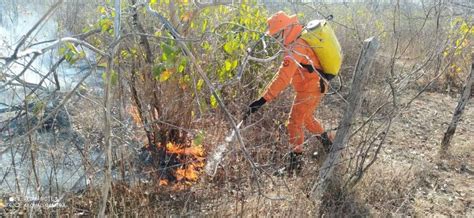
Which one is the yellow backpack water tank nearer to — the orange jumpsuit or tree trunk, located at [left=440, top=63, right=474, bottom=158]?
the orange jumpsuit

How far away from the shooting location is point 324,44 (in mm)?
3305

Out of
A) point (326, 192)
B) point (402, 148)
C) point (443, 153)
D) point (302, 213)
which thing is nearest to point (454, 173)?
point (443, 153)

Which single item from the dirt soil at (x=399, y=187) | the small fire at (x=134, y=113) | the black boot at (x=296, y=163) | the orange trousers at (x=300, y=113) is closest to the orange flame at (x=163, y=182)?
the dirt soil at (x=399, y=187)

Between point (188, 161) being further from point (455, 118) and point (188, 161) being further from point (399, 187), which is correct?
point (455, 118)

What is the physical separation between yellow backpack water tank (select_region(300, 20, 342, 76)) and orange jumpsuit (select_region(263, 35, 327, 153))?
6 centimetres

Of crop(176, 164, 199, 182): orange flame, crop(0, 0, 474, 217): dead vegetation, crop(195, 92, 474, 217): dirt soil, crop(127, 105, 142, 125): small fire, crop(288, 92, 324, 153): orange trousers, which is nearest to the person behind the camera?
crop(0, 0, 474, 217): dead vegetation

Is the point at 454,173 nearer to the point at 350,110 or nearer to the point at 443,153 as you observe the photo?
the point at 443,153

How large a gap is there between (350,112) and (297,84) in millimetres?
762

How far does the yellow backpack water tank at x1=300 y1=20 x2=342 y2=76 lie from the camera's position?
3246 mm

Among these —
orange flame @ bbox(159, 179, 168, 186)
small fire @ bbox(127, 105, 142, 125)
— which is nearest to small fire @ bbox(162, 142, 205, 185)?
orange flame @ bbox(159, 179, 168, 186)

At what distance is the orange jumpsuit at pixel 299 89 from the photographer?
3.27 m

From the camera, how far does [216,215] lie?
2576mm

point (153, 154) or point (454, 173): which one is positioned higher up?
point (153, 154)

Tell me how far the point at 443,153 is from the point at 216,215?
300 cm
